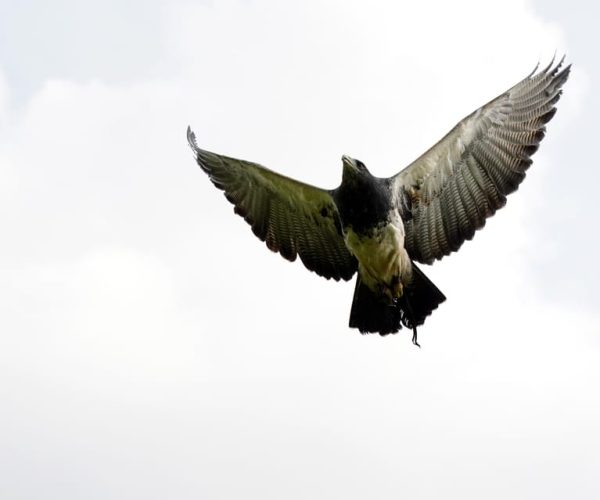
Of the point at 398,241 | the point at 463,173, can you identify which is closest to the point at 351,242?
the point at 398,241

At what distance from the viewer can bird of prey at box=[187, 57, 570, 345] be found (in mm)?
17031

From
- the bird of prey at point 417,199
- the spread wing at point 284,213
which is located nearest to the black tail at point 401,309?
the bird of prey at point 417,199

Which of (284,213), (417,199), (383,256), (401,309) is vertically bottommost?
(401,309)

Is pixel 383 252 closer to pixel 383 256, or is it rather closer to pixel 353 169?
pixel 383 256

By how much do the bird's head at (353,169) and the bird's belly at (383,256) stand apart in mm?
636

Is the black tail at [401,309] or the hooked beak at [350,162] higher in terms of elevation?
the hooked beak at [350,162]

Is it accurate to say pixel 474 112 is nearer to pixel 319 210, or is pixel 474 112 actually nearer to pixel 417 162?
pixel 417 162

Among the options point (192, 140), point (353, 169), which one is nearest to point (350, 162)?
point (353, 169)

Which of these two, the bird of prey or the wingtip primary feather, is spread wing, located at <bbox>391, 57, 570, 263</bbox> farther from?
the wingtip primary feather

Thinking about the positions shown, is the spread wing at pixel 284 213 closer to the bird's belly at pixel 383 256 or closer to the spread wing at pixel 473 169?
the bird's belly at pixel 383 256

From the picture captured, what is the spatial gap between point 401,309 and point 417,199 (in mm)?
1358

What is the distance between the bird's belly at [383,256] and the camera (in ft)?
55.8

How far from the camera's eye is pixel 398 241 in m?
17.1

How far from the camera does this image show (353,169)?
16781mm
